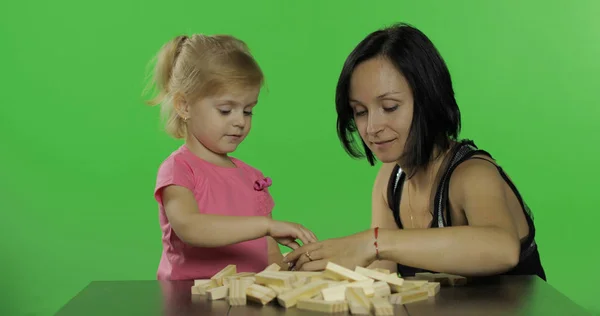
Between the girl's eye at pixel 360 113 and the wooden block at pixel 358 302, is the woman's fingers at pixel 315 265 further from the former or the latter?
the girl's eye at pixel 360 113

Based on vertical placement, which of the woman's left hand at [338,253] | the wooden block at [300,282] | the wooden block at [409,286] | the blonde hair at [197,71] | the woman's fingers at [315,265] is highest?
the blonde hair at [197,71]

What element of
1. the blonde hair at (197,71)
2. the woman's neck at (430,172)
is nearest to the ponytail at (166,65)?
the blonde hair at (197,71)

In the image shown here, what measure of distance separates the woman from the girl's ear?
0.45m

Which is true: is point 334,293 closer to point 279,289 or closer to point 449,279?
point 279,289

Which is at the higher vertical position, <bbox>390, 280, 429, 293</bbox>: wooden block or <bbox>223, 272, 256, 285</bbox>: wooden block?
<bbox>223, 272, 256, 285</bbox>: wooden block

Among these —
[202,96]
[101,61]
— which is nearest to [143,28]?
[101,61]

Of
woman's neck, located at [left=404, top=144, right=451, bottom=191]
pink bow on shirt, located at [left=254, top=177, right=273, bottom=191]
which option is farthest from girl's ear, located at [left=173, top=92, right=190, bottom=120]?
woman's neck, located at [left=404, top=144, right=451, bottom=191]

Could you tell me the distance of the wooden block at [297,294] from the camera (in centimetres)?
181

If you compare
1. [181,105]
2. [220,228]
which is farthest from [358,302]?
[181,105]

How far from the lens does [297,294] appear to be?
1817 millimetres

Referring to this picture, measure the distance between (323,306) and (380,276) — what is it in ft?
0.78

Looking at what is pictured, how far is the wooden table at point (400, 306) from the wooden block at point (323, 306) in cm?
2

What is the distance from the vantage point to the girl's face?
2561mm

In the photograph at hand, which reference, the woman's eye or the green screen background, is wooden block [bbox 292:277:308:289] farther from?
the green screen background
